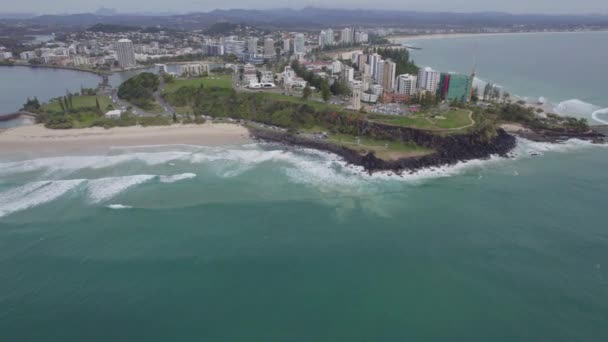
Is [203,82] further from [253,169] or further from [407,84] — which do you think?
[253,169]

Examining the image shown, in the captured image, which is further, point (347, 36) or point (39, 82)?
point (347, 36)

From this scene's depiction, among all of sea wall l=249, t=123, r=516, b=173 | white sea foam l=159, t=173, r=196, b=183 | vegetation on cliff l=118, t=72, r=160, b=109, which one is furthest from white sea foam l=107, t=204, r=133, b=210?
vegetation on cliff l=118, t=72, r=160, b=109

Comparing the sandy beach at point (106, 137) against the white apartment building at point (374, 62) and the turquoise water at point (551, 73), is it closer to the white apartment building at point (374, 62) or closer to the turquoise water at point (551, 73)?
the white apartment building at point (374, 62)

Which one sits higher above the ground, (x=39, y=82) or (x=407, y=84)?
(x=407, y=84)

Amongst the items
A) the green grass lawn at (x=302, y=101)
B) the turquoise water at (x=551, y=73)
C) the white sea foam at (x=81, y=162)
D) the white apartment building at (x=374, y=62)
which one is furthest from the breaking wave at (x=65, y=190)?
the turquoise water at (x=551, y=73)

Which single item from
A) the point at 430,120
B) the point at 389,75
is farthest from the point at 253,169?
the point at 389,75

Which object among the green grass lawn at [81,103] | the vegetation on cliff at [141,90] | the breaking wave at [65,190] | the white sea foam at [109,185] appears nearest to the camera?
the breaking wave at [65,190]
